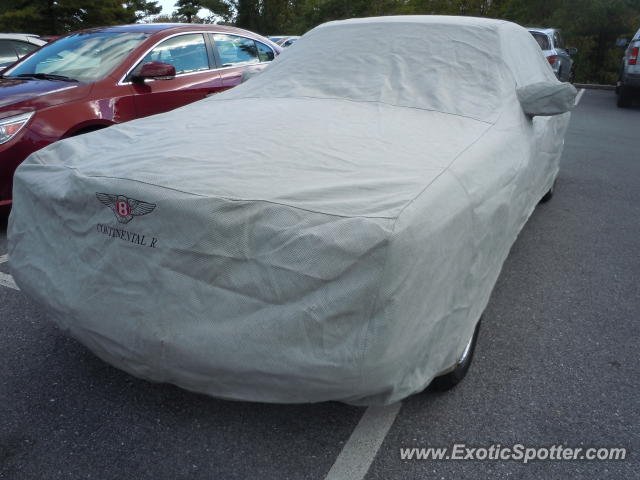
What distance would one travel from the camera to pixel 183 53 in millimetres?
5250

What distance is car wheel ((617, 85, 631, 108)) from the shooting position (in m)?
11.9

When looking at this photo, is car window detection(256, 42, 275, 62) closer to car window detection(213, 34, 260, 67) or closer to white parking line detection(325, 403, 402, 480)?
car window detection(213, 34, 260, 67)

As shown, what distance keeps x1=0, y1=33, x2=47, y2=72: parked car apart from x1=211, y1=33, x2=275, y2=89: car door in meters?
3.38

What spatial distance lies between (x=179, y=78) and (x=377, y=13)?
28.5m

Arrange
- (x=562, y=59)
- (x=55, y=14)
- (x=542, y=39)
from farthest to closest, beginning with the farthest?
1. (x=55, y=14)
2. (x=562, y=59)
3. (x=542, y=39)

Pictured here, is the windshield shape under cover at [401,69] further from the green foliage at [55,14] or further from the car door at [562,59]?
the green foliage at [55,14]

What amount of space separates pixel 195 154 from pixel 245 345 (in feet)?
2.73

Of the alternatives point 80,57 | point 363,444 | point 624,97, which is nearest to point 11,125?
point 80,57

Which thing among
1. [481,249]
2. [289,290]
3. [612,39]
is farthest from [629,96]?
[289,290]

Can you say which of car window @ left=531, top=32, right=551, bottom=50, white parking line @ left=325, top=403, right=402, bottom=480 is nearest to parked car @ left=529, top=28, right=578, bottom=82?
car window @ left=531, top=32, right=551, bottom=50

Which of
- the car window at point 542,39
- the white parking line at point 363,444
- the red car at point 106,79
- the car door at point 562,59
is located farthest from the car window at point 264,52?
the car door at point 562,59

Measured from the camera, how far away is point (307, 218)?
1.65m

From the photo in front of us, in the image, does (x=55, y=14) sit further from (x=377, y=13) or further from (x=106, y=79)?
Answer: (x=106, y=79)

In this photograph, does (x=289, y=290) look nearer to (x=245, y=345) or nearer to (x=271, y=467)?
(x=245, y=345)
